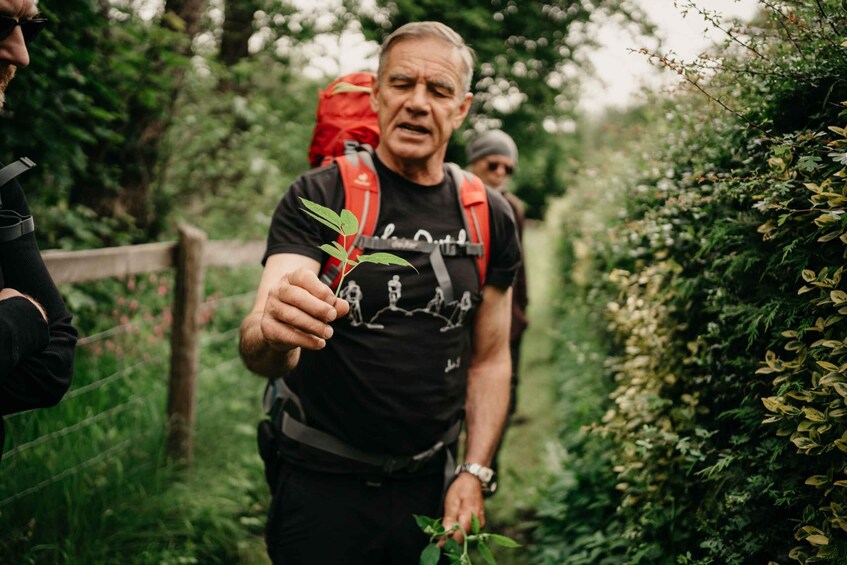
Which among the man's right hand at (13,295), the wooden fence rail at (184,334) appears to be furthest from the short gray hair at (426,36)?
the wooden fence rail at (184,334)

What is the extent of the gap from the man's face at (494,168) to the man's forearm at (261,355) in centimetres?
328

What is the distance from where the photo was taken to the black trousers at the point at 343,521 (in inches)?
73.9

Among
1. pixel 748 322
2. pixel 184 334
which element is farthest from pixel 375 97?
pixel 184 334

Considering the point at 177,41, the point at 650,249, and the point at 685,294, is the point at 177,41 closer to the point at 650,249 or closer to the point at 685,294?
the point at 650,249

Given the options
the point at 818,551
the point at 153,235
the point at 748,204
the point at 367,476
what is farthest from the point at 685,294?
the point at 153,235

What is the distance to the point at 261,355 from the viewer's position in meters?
1.48

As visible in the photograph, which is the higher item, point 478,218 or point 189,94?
point 189,94

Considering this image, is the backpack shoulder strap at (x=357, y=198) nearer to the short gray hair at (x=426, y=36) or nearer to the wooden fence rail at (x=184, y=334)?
the short gray hair at (x=426, y=36)

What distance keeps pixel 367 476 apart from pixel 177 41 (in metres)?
4.48

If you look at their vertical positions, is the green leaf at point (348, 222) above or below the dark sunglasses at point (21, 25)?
below

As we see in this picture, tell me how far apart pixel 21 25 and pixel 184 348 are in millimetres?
2555

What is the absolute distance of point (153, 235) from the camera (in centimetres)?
574

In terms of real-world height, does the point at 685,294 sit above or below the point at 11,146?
below

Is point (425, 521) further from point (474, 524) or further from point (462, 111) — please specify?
point (462, 111)
